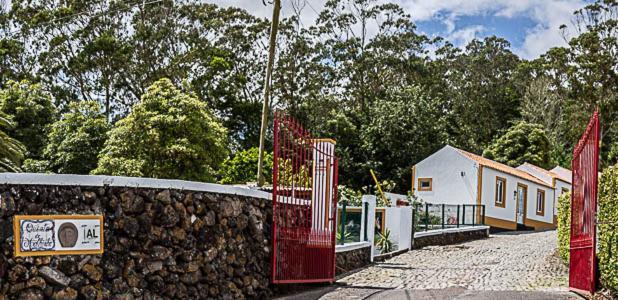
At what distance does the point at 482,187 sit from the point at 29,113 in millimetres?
19231

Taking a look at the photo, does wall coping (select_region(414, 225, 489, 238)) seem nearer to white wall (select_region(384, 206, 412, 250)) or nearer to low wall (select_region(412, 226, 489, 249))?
low wall (select_region(412, 226, 489, 249))

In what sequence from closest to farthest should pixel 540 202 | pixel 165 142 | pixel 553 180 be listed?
1. pixel 165 142
2. pixel 540 202
3. pixel 553 180

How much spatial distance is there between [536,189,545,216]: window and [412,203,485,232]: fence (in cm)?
737

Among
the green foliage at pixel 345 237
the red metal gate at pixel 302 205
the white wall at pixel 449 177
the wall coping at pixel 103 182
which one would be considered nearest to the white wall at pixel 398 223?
the green foliage at pixel 345 237

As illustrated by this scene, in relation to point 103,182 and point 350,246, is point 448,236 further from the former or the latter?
point 103,182

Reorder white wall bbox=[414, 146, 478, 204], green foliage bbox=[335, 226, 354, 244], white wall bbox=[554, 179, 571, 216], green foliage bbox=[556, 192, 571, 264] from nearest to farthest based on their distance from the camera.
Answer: green foliage bbox=[556, 192, 571, 264] → green foliage bbox=[335, 226, 354, 244] → white wall bbox=[414, 146, 478, 204] → white wall bbox=[554, 179, 571, 216]

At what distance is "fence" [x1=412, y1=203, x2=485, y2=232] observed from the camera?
23.2 m

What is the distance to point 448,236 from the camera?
24797 mm

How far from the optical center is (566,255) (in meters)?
15.6

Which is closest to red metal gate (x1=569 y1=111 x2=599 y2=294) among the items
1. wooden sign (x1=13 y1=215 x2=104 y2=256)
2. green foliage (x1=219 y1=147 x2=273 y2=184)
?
wooden sign (x1=13 y1=215 x2=104 y2=256)

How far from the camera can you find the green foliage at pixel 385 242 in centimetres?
1914

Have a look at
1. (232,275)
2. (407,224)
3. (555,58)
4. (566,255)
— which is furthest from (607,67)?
(232,275)

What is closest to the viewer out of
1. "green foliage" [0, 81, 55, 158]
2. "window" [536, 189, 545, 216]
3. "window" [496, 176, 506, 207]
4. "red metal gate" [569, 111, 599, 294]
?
"red metal gate" [569, 111, 599, 294]

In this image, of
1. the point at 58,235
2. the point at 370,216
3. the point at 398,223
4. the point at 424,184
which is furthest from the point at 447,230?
the point at 58,235
